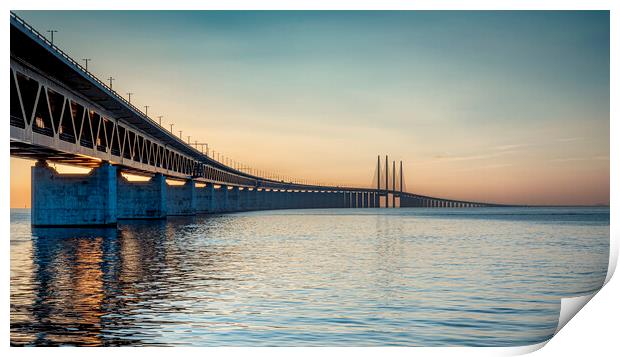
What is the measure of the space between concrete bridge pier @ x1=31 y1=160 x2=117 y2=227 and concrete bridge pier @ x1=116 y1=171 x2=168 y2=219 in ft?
102

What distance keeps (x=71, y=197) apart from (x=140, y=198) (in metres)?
34.1

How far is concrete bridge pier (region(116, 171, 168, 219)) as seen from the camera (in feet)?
336

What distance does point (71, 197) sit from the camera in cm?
6900

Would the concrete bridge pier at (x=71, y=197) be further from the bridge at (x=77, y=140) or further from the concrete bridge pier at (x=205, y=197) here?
the concrete bridge pier at (x=205, y=197)

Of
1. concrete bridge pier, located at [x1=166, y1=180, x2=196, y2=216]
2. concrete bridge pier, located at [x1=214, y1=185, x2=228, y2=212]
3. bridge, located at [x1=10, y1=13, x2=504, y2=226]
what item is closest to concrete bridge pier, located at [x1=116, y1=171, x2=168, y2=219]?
bridge, located at [x1=10, y1=13, x2=504, y2=226]

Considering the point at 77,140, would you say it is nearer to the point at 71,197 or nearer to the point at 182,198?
the point at 71,197

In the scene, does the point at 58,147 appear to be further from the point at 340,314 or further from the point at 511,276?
the point at 340,314

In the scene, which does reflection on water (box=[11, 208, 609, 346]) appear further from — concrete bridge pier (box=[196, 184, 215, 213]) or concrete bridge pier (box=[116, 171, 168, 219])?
concrete bridge pier (box=[196, 184, 215, 213])

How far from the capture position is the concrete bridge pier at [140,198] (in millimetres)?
102500

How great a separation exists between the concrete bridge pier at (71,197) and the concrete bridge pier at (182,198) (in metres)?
58.1

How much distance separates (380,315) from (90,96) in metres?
48.0

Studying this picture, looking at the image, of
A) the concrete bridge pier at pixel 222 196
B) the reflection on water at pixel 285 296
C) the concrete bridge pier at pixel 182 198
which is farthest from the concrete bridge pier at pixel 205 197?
the reflection on water at pixel 285 296

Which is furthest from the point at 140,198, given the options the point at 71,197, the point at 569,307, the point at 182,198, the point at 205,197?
the point at 569,307
